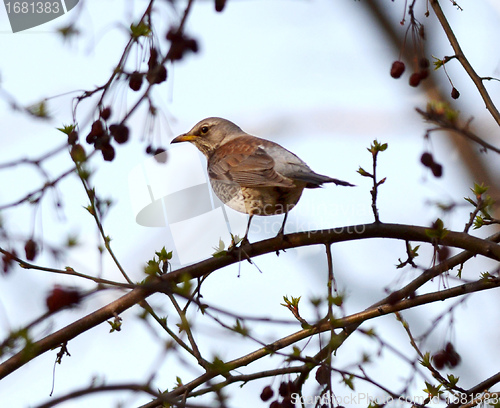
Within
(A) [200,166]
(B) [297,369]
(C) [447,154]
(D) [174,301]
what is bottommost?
(B) [297,369]

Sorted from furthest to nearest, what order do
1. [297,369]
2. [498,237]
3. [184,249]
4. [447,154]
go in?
[184,249] → [447,154] → [498,237] → [297,369]

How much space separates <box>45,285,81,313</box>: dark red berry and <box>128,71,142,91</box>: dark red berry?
0.98 meters

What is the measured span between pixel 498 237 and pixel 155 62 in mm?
2286

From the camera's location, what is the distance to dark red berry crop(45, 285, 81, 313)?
205cm

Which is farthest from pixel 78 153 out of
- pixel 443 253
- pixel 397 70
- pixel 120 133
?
pixel 443 253

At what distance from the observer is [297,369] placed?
3.19 metres

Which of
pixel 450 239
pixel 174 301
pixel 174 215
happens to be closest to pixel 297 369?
pixel 174 301

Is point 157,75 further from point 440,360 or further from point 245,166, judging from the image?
point 245,166

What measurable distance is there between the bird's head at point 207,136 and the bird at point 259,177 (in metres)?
0.45

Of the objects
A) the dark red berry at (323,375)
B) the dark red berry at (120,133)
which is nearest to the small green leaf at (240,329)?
the dark red berry at (323,375)

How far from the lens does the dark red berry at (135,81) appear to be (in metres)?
2.69

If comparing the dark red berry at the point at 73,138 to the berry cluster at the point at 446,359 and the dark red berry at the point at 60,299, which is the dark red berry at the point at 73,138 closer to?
the dark red berry at the point at 60,299

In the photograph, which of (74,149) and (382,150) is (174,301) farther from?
(382,150)

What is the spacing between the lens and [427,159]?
3.02 m
